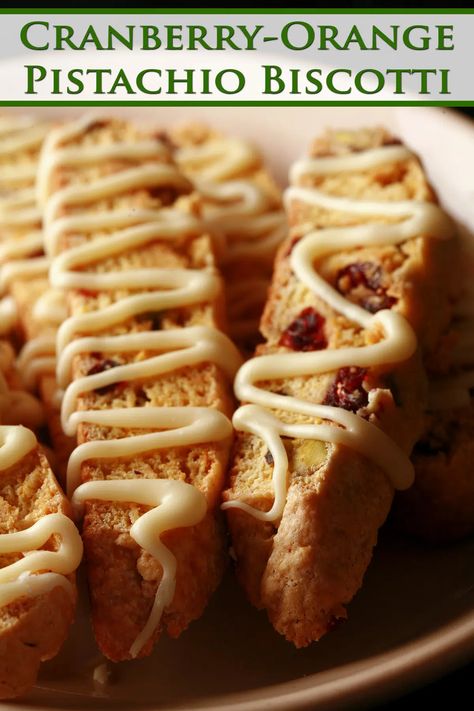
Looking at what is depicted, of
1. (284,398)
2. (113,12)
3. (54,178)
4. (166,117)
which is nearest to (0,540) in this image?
(284,398)

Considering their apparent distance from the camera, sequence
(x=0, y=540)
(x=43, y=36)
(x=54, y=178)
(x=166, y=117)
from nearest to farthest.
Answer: (x=0, y=540) < (x=43, y=36) < (x=54, y=178) < (x=166, y=117)

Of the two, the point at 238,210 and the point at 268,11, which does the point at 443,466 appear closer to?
the point at 238,210

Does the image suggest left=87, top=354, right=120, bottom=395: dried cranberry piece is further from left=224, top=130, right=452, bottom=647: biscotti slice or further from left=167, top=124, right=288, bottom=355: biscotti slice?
left=167, top=124, right=288, bottom=355: biscotti slice

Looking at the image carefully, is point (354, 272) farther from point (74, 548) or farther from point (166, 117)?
point (166, 117)

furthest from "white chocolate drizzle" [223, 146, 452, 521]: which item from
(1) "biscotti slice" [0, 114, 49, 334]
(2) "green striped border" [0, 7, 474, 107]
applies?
(1) "biscotti slice" [0, 114, 49, 334]

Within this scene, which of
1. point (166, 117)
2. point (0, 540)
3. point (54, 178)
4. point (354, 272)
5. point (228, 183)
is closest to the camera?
point (0, 540)

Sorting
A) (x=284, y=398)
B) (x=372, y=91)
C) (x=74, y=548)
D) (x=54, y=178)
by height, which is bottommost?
(x=74, y=548)
